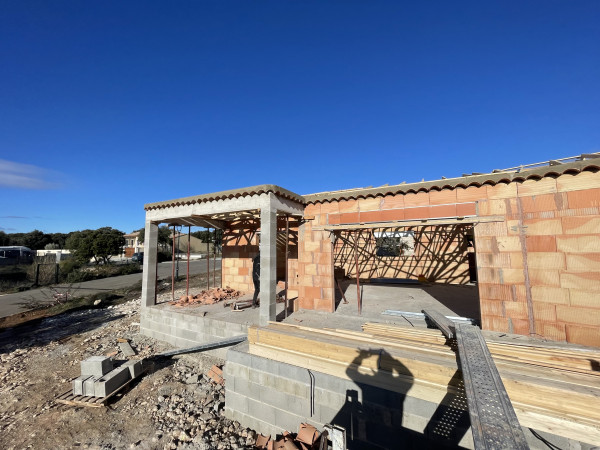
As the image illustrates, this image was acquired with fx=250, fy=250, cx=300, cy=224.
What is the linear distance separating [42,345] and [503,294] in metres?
13.8

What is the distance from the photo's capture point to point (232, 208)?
738 cm

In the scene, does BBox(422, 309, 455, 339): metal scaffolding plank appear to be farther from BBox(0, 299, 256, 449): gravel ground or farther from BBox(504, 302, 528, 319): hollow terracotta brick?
BBox(0, 299, 256, 449): gravel ground

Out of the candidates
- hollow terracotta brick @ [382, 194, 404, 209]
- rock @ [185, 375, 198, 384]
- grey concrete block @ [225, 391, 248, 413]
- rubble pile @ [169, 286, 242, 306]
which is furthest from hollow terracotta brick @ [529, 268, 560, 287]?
rubble pile @ [169, 286, 242, 306]

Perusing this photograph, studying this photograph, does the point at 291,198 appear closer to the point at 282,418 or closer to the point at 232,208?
the point at 232,208

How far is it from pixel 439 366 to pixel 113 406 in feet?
22.0

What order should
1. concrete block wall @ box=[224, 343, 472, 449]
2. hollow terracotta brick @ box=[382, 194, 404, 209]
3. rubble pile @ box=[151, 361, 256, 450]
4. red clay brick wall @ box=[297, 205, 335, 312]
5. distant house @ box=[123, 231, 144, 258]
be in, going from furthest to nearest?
distant house @ box=[123, 231, 144, 258] → red clay brick wall @ box=[297, 205, 335, 312] → hollow terracotta brick @ box=[382, 194, 404, 209] → rubble pile @ box=[151, 361, 256, 450] → concrete block wall @ box=[224, 343, 472, 449]

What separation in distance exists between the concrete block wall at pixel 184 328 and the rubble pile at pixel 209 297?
850 mm

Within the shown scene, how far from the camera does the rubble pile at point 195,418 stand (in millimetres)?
4445

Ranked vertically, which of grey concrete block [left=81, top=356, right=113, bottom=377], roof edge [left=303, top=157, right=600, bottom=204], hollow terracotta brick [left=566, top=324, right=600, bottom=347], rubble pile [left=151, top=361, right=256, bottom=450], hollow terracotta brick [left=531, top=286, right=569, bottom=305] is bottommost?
rubble pile [left=151, top=361, right=256, bottom=450]

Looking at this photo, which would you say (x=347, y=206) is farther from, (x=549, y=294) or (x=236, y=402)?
(x=236, y=402)

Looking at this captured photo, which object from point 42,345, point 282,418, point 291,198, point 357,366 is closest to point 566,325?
point 357,366

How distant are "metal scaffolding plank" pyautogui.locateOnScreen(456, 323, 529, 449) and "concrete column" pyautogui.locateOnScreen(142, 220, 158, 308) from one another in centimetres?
966

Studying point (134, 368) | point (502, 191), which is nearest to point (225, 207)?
point (134, 368)

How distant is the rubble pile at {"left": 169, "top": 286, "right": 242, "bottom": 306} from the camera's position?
9.49m
